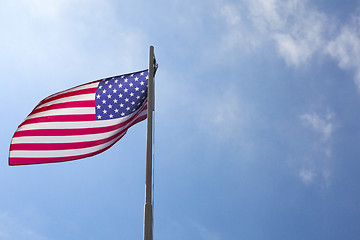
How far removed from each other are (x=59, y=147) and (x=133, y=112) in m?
2.58

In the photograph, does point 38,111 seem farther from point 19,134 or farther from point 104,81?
point 104,81

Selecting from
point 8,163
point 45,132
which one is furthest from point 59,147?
point 8,163

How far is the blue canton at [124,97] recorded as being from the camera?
13.3 meters

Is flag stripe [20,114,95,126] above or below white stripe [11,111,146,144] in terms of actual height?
above

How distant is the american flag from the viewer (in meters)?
13.1

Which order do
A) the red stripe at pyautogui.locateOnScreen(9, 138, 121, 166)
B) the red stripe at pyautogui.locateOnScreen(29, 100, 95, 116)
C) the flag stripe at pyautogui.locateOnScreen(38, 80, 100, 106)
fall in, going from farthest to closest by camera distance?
the flag stripe at pyautogui.locateOnScreen(38, 80, 100, 106) → the red stripe at pyautogui.locateOnScreen(29, 100, 95, 116) → the red stripe at pyautogui.locateOnScreen(9, 138, 121, 166)

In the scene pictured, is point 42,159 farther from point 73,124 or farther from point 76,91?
point 76,91

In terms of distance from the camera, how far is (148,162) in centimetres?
1038

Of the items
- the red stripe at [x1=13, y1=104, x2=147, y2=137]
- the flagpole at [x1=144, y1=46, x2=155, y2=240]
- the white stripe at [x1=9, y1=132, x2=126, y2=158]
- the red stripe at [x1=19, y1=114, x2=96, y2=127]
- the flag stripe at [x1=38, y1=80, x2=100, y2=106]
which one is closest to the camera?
the flagpole at [x1=144, y1=46, x2=155, y2=240]

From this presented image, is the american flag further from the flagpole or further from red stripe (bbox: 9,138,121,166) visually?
the flagpole

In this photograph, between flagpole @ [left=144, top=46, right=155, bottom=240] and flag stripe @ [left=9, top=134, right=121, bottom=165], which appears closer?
flagpole @ [left=144, top=46, right=155, bottom=240]

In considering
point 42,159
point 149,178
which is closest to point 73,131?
point 42,159

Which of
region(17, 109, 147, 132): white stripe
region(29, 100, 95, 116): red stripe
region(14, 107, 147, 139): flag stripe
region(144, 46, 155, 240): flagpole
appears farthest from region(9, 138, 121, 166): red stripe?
region(144, 46, 155, 240): flagpole

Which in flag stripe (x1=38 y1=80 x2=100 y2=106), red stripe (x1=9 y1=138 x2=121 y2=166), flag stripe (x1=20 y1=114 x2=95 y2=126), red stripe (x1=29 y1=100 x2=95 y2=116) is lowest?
red stripe (x1=9 y1=138 x2=121 y2=166)
